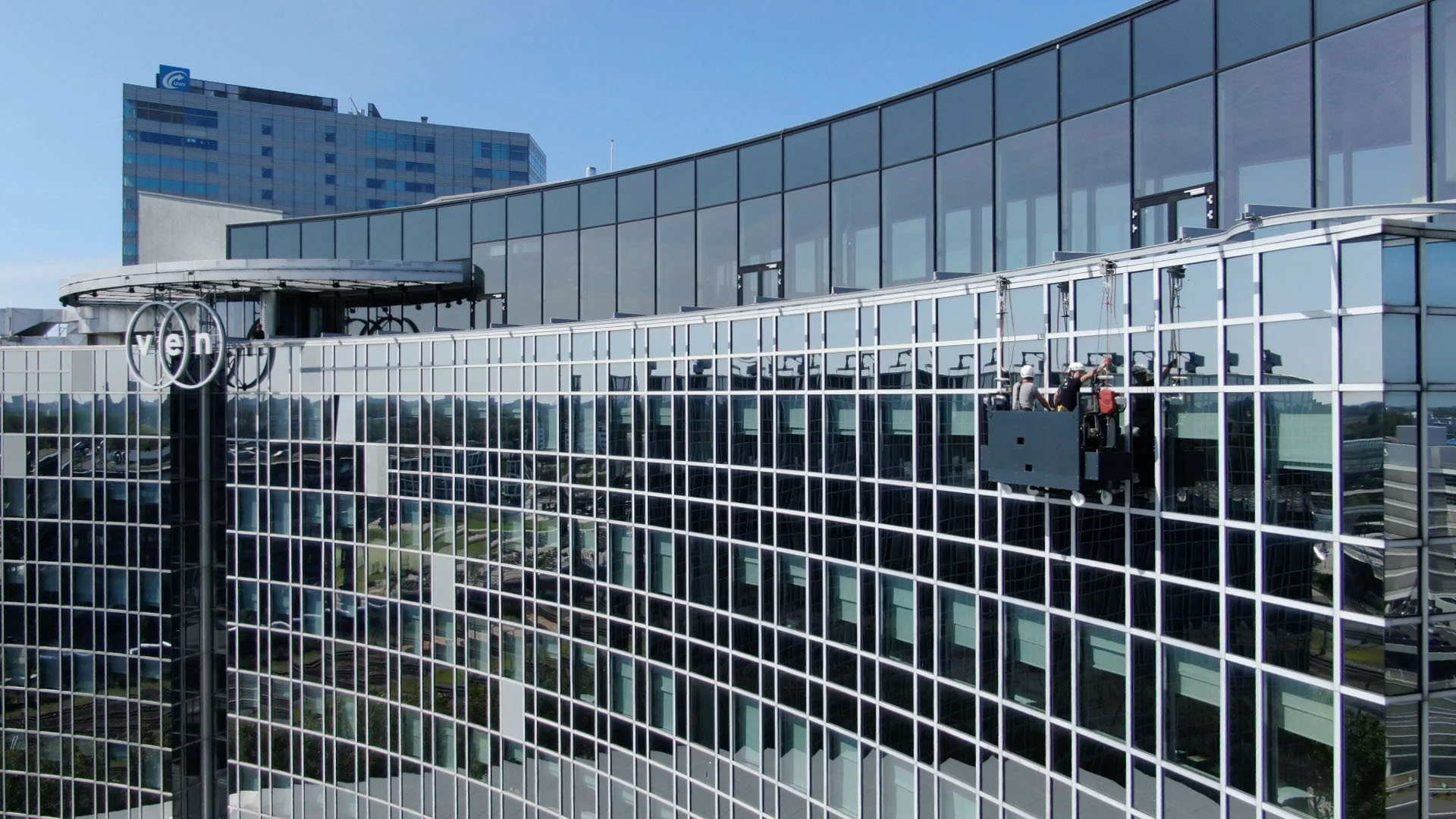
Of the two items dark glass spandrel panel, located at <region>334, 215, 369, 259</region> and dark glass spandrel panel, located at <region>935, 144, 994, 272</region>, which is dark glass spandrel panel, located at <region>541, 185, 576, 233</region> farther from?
dark glass spandrel panel, located at <region>935, 144, 994, 272</region>

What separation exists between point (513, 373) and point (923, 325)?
14.4m

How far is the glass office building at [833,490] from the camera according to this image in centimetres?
1277

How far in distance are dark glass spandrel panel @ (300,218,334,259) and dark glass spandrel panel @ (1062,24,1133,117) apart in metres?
27.9

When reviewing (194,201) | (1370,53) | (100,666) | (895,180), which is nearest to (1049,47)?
(895,180)

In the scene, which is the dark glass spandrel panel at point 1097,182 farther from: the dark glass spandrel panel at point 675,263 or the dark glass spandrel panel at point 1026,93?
the dark glass spandrel panel at point 675,263

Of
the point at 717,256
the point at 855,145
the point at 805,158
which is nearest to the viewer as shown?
the point at 855,145

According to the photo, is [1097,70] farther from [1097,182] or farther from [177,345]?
[177,345]

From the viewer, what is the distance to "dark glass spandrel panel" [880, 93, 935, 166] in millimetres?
23141

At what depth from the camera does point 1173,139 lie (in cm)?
1864

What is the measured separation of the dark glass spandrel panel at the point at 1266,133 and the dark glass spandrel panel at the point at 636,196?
1676 centimetres

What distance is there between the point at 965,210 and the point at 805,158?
18.4 feet

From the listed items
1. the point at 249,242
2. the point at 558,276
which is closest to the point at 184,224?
the point at 249,242

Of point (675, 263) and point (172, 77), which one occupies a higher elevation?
point (172, 77)

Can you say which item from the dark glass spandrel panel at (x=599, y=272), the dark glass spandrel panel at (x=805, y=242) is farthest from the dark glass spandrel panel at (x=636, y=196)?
the dark glass spandrel panel at (x=805, y=242)
